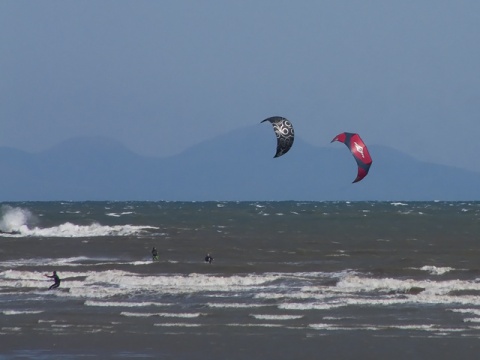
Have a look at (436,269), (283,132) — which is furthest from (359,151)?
(436,269)

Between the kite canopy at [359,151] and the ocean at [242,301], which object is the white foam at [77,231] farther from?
the kite canopy at [359,151]

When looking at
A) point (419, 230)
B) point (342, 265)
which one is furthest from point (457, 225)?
point (342, 265)

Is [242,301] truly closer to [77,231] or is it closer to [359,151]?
[359,151]

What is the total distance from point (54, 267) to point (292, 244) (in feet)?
63.8

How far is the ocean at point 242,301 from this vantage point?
859 inches

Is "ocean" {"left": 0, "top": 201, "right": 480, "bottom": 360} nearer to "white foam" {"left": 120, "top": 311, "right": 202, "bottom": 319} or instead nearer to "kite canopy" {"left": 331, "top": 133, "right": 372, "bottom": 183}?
"white foam" {"left": 120, "top": 311, "right": 202, "bottom": 319}

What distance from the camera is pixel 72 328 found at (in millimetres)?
24125

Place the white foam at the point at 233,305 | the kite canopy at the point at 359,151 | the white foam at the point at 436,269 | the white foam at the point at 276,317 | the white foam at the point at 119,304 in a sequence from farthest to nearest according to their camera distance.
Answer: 1. the white foam at the point at 436,269
2. the kite canopy at the point at 359,151
3. the white foam at the point at 119,304
4. the white foam at the point at 233,305
5. the white foam at the point at 276,317

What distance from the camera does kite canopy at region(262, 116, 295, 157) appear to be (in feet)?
101

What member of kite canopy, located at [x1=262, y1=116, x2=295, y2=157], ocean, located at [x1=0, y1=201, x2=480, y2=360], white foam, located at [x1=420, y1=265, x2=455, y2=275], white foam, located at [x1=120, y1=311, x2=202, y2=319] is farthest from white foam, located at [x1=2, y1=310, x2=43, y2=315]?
white foam, located at [x1=420, y1=265, x2=455, y2=275]

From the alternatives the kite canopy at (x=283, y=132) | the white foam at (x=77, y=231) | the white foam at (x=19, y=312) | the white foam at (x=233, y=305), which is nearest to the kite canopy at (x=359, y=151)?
the kite canopy at (x=283, y=132)

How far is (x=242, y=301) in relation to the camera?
96.1ft

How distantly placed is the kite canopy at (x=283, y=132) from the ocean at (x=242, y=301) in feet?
14.9

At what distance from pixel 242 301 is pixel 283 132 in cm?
540
